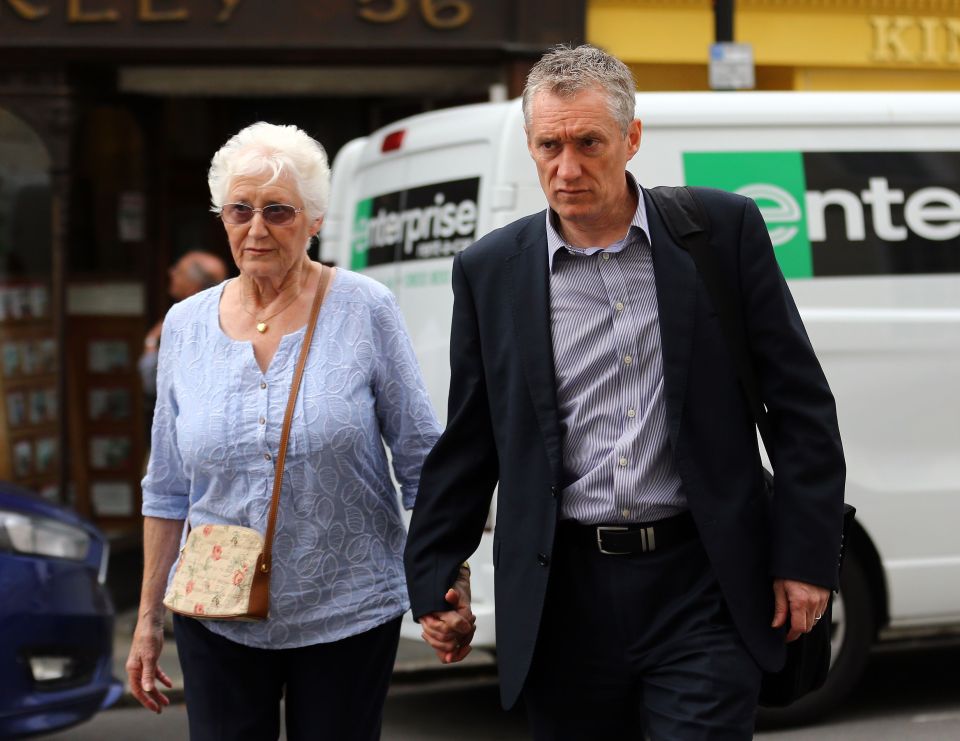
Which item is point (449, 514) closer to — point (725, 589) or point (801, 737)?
point (725, 589)

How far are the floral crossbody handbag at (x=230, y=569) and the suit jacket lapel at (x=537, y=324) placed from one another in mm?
460

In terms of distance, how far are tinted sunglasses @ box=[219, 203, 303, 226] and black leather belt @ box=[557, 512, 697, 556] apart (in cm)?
85

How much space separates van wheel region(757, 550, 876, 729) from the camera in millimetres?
5762

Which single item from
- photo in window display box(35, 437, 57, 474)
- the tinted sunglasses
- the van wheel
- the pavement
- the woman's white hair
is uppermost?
the woman's white hair

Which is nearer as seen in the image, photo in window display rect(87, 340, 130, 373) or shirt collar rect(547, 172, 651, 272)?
shirt collar rect(547, 172, 651, 272)

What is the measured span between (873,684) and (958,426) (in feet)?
4.86

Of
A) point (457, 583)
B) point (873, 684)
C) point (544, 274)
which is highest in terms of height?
point (544, 274)

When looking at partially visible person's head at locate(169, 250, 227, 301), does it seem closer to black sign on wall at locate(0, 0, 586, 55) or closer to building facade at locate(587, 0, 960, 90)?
black sign on wall at locate(0, 0, 586, 55)

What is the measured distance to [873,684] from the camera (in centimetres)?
671

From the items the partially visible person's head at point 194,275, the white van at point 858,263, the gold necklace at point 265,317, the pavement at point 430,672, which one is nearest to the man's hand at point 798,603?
the gold necklace at point 265,317

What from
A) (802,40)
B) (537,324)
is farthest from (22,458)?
(537,324)

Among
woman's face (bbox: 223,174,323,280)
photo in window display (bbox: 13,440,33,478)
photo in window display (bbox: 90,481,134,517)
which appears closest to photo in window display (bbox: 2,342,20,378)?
photo in window display (bbox: 13,440,33,478)

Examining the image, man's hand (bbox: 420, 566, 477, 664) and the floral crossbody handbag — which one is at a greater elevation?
the floral crossbody handbag

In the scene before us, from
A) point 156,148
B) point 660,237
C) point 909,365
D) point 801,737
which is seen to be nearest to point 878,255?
point 909,365
